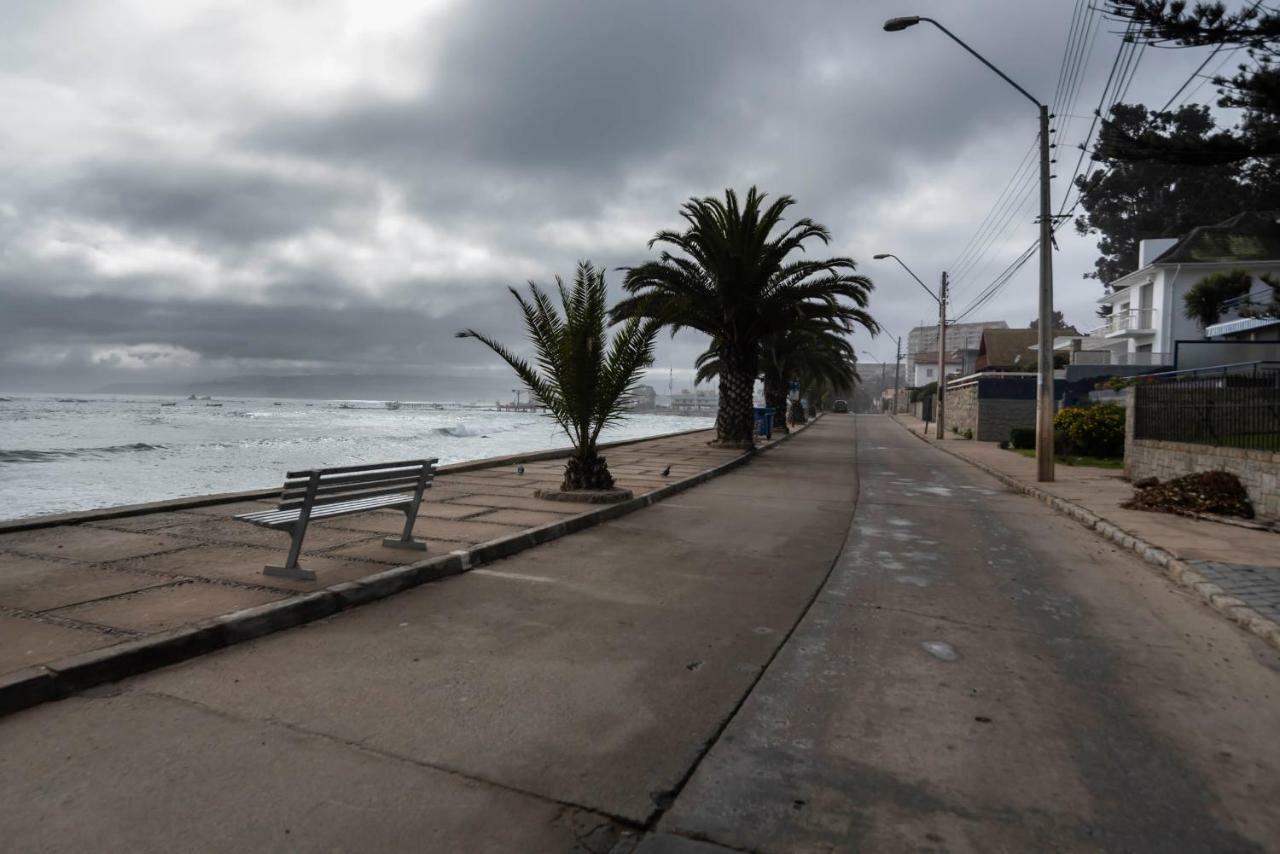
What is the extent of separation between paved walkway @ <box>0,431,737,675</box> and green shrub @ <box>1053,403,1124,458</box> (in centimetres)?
1742

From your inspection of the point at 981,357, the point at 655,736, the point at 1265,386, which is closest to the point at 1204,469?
the point at 1265,386

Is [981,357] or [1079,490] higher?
[981,357]

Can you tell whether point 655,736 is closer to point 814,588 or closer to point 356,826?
point 356,826

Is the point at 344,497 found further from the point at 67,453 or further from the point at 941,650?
the point at 67,453

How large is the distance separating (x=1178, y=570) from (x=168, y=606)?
8.18 metres

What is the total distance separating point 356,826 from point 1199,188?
244 ft

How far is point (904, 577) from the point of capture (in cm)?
670

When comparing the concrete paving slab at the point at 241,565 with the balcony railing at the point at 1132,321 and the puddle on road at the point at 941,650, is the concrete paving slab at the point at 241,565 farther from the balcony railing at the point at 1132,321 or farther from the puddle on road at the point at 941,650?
the balcony railing at the point at 1132,321

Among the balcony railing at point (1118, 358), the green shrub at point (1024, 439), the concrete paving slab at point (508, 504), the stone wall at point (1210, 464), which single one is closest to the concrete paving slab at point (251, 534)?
the concrete paving slab at point (508, 504)

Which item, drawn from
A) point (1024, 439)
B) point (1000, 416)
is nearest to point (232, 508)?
point (1024, 439)

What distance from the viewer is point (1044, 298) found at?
15180 mm

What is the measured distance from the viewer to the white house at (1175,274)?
130 feet

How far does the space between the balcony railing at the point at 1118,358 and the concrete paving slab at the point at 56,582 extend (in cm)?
4635

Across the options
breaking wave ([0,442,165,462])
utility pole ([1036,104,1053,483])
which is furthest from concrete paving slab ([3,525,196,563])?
breaking wave ([0,442,165,462])
